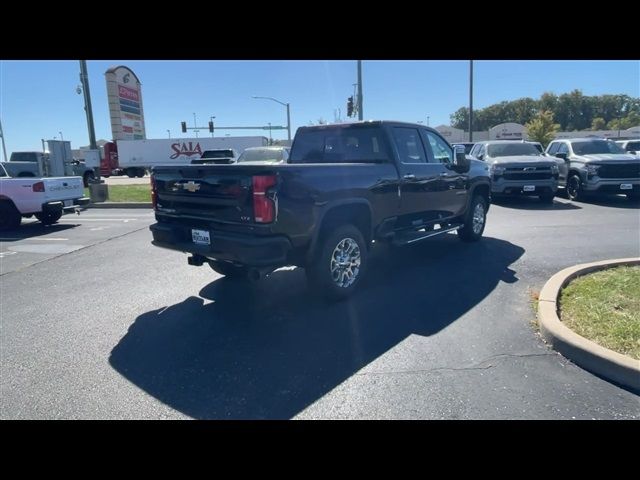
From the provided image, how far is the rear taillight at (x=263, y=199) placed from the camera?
405cm

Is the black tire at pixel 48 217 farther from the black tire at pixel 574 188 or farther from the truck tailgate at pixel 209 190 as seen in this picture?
the black tire at pixel 574 188

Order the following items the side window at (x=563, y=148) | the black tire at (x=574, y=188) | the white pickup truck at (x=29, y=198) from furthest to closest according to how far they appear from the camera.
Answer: the side window at (x=563, y=148) → the black tire at (x=574, y=188) → the white pickup truck at (x=29, y=198)

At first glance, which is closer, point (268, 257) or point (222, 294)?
point (268, 257)

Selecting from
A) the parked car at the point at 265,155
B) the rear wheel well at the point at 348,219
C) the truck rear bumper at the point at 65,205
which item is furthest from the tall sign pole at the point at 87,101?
the rear wheel well at the point at 348,219

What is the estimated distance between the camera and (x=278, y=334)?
13.5 ft

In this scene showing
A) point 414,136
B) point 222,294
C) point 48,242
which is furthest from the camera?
point 48,242

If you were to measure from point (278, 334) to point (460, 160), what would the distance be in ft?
14.3

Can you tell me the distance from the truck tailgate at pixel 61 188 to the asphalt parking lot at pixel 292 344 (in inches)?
154
